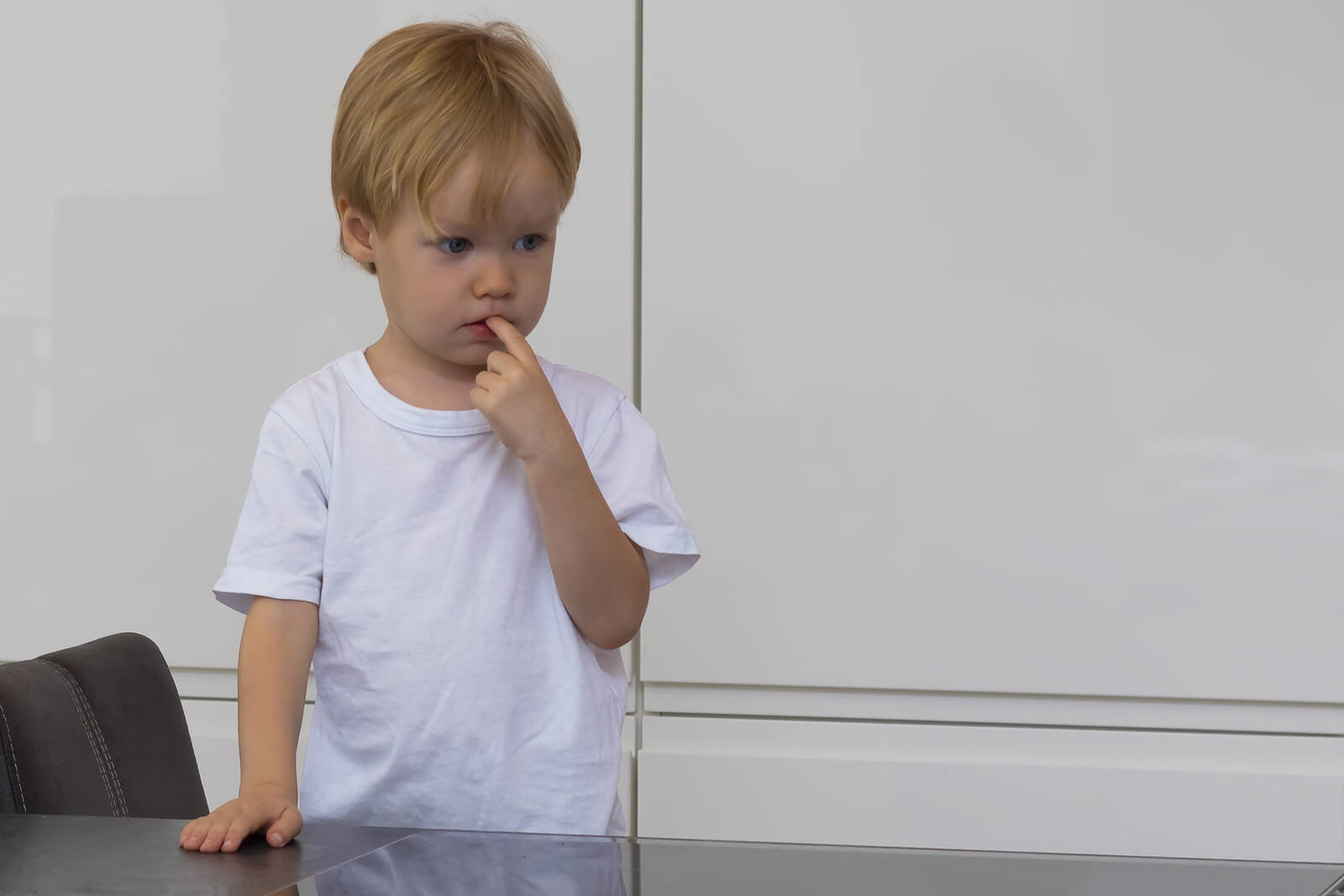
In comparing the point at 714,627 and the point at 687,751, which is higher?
the point at 714,627

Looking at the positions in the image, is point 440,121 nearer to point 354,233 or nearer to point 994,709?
point 354,233

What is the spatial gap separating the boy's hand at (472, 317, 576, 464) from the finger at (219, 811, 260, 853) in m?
0.24

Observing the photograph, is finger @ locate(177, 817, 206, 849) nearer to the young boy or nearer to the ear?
the young boy

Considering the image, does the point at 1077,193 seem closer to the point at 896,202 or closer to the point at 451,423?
the point at 896,202

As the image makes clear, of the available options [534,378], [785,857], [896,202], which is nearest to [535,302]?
[534,378]

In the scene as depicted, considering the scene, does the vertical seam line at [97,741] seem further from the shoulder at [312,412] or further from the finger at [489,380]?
the finger at [489,380]

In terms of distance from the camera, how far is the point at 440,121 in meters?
0.65

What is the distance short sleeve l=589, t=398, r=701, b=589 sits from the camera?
28.0 inches

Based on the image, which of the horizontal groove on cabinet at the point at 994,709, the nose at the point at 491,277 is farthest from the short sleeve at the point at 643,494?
the horizontal groove on cabinet at the point at 994,709

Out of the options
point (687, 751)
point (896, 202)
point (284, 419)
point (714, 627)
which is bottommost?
point (687, 751)

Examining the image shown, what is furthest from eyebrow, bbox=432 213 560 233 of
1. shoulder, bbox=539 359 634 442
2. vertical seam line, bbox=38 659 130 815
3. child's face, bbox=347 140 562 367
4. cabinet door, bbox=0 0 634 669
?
cabinet door, bbox=0 0 634 669

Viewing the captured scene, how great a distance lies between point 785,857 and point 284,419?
1.32 ft

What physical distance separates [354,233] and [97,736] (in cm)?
32

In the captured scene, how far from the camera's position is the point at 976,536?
42.1 inches
